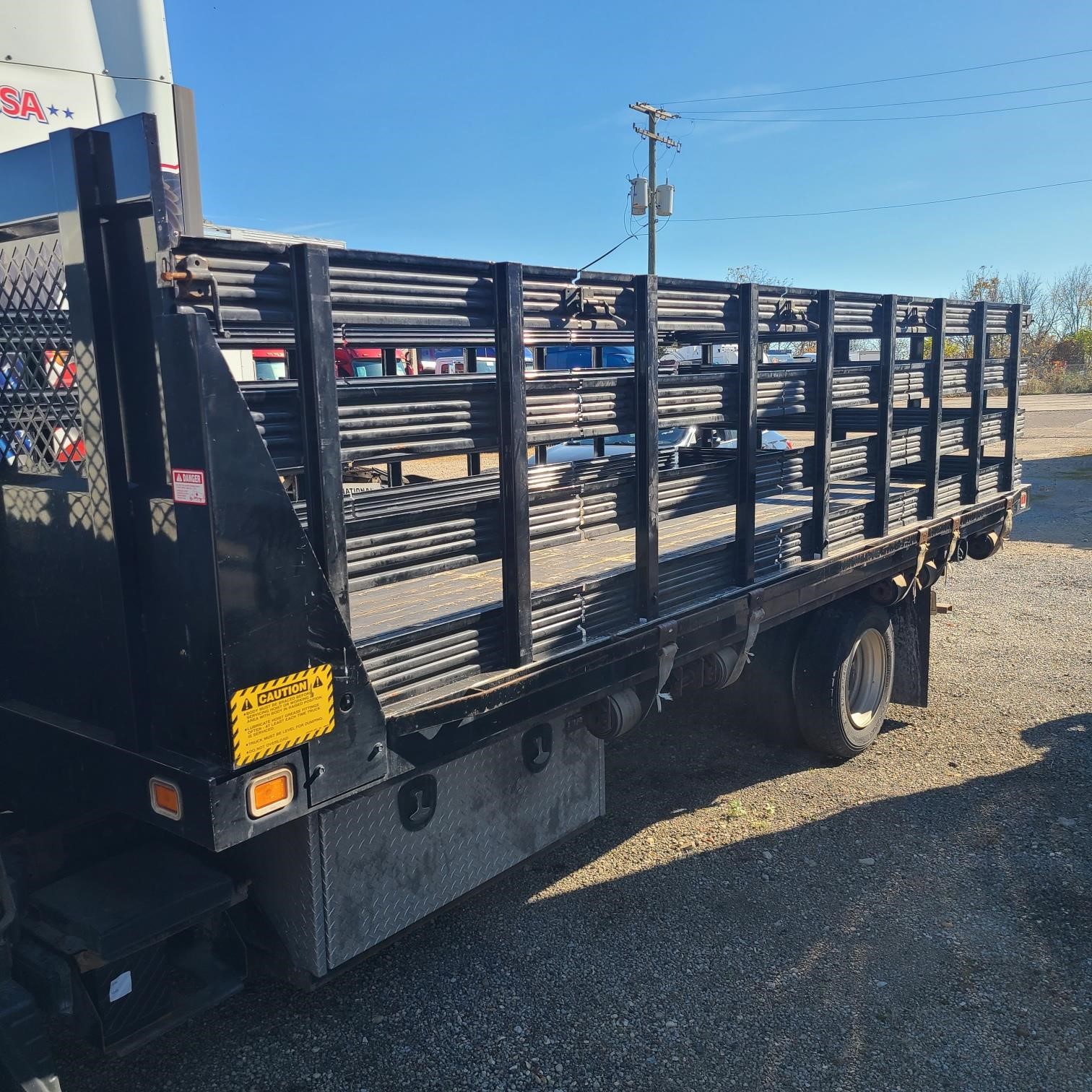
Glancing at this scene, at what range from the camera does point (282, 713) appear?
87.0 inches

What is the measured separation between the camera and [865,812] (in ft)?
15.9

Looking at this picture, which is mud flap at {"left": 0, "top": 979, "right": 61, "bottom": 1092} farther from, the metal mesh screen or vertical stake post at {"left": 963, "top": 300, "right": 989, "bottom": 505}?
vertical stake post at {"left": 963, "top": 300, "right": 989, "bottom": 505}

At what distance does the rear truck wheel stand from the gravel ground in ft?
0.63

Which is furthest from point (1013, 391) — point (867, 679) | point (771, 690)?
point (771, 690)

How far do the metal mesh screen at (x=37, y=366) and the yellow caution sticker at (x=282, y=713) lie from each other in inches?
27.2

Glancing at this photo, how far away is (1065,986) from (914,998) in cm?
56

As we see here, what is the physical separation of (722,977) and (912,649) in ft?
10.2

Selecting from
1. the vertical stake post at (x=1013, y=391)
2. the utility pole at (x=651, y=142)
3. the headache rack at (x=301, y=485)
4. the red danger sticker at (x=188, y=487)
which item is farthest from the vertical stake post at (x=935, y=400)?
the utility pole at (x=651, y=142)

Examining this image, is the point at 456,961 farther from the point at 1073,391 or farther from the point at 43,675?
the point at 1073,391

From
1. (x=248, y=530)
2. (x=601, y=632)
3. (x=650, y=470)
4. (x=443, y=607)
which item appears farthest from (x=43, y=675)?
(x=650, y=470)

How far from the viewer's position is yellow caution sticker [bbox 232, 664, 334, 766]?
7.01 feet

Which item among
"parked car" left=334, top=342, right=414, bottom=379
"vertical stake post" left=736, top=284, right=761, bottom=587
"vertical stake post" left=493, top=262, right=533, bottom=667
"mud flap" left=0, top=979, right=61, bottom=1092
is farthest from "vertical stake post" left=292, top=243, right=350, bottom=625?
"vertical stake post" left=736, top=284, right=761, bottom=587

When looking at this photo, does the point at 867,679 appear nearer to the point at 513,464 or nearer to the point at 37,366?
the point at 513,464

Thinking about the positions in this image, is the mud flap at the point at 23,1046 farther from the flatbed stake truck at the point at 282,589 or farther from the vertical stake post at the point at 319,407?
the vertical stake post at the point at 319,407
